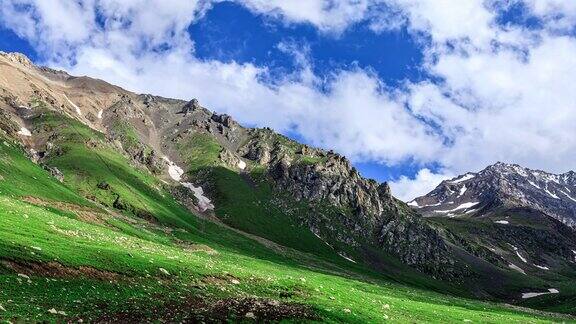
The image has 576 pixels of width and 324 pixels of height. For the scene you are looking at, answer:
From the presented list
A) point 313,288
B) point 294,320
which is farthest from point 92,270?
point 313,288

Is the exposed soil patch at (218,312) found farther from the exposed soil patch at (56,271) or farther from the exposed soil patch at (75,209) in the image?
the exposed soil patch at (75,209)

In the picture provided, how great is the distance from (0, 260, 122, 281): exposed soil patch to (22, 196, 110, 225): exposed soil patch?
217ft

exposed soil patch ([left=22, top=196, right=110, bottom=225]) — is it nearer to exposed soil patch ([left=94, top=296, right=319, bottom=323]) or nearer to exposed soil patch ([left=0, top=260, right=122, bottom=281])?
exposed soil patch ([left=0, top=260, right=122, bottom=281])

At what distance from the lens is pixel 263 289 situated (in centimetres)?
4906

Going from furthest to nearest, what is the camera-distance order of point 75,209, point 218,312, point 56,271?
point 75,209 → point 56,271 → point 218,312

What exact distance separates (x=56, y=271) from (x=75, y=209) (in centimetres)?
8235

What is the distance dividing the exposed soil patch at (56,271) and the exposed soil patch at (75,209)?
66258 millimetres

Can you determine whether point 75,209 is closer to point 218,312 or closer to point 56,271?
point 56,271

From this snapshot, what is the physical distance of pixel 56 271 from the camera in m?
→ 34.3

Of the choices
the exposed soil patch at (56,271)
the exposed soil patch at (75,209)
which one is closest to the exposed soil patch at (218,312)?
the exposed soil patch at (56,271)

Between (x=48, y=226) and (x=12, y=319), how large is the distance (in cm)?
3779

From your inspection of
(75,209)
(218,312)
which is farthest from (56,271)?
(75,209)

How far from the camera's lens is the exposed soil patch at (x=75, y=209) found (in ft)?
322

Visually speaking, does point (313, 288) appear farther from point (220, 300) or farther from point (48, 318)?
point (48, 318)
